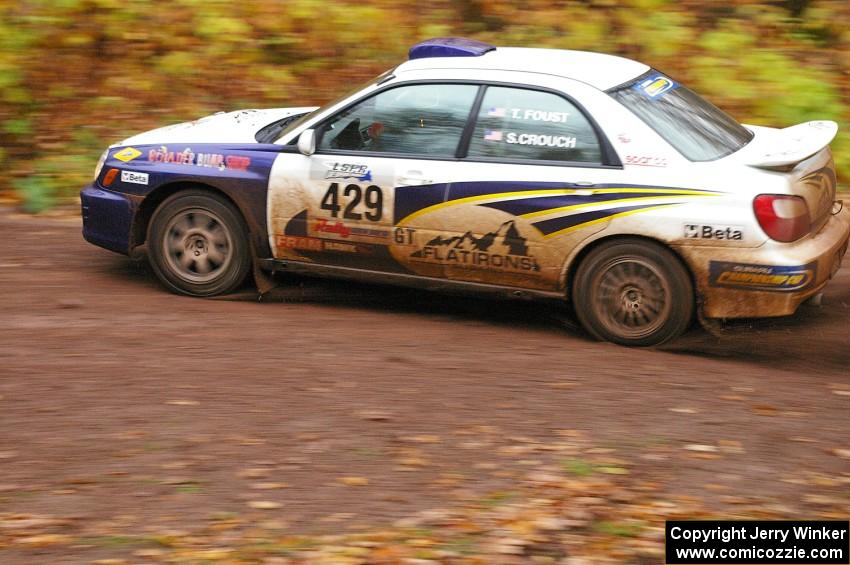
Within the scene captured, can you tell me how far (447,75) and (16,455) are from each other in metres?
3.29

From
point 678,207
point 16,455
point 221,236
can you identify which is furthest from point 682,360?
point 16,455

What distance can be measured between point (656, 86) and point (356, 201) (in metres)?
1.97

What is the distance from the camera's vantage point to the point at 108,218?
729cm

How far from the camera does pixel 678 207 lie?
6.11 metres

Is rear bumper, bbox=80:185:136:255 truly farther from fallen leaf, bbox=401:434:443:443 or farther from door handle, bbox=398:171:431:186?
fallen leaf, bbox=401:434:443:443

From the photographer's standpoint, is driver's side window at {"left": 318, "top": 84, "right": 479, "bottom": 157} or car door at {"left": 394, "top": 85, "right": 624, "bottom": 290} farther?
driver's side window at {"left": 318, "top": 84, "right": 479, "bottom": 157}

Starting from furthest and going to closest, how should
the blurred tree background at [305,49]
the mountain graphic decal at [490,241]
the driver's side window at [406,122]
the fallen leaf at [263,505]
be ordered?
the blurred tree background at [305,49]
the driver's side window at [406,122]
the mountain graphic decal at [490,241]
the fallen leaf at [263,505]

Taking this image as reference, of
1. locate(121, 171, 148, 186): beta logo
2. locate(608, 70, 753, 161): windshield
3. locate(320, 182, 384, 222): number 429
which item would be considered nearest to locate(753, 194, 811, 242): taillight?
locate(608, 70, 753, 161): windshield

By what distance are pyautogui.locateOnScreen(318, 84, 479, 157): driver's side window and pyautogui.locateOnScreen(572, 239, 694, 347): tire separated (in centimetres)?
112

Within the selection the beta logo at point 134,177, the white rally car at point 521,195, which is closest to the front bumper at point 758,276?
the white rally car at point 521,195

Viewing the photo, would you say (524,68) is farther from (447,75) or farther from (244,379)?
Answer: (244,379)

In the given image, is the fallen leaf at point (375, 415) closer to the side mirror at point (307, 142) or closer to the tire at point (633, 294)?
the tire at point (633, 294)

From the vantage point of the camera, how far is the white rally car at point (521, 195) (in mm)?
6109

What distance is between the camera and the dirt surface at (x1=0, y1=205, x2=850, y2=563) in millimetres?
4629
